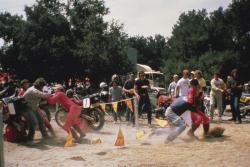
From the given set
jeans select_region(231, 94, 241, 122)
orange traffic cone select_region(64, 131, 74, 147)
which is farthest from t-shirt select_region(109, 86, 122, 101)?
orange traffic cone select_region(64, 131, 74, 147)

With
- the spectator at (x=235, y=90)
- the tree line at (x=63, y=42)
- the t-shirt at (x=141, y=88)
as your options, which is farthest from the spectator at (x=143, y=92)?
the tree line at (x=63, y=42)

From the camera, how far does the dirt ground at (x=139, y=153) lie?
851 cm

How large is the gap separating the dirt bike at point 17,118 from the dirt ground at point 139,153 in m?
0.40

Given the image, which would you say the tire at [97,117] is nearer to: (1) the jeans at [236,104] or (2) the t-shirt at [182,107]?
(2) the t-shirt at [182,107]

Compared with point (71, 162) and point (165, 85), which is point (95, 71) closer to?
point (71, 162)

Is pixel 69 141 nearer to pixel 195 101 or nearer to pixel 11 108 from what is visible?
pixel 11 108

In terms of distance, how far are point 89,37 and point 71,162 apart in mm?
17912

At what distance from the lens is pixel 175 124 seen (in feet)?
36.3

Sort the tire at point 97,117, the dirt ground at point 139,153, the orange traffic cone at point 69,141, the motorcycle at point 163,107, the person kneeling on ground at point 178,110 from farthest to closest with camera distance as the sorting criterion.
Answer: the motorcycle at point 163,107 < the tire at point 97,117 < the person kneeling on ground at point 178,110 < the orange traffic cone at point 69,141 < the dirt ground at point 139,153

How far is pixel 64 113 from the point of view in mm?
14250

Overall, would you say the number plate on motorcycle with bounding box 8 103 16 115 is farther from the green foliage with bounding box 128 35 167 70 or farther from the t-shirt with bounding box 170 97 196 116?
the green foliage with bounding box 128 35 167 70

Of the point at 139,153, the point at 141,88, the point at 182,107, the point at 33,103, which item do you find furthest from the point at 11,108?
the point at 141,88

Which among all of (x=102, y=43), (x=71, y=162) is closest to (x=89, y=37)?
(x=102, y=43)

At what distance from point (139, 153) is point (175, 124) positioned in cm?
198
